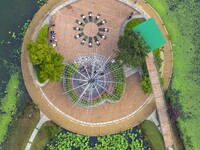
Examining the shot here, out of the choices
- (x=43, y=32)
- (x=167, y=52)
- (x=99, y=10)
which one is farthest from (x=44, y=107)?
(x=167, y=52)

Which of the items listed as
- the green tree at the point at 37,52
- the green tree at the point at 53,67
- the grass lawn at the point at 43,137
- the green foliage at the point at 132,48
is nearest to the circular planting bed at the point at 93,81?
the green tree at the point at 53,67

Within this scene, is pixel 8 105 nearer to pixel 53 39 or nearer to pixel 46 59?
pixel 46 59

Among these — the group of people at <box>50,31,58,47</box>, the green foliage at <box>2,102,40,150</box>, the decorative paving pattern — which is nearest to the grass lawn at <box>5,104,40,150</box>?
the green foliage at <box>2,102,40,150</box>

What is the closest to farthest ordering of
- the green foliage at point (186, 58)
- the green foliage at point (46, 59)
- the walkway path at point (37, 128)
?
the green foliage at point (46, 59) < the walkway path at point (37, 128) < the green foliage at point (186, 58)

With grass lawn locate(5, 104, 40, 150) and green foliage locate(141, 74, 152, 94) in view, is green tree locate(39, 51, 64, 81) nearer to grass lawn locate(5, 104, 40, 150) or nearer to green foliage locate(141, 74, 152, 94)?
grass lawn locate(5, 104, 40, 150)

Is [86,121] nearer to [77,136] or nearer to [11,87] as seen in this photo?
[77,136]

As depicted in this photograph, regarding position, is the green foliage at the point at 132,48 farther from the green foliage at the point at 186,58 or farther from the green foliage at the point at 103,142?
the green foliage at the point at 103,142
